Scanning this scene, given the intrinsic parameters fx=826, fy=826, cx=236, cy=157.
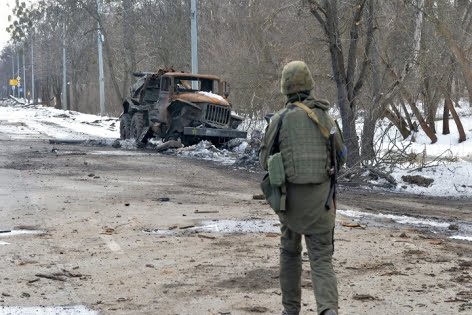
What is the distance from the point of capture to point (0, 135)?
31766mm

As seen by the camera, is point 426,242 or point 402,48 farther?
point 402,48

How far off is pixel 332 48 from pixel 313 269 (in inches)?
519

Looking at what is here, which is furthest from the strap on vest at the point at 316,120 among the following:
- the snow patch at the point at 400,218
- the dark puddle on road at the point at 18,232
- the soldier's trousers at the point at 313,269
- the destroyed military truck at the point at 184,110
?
the destroyed military truck at the point at 184,110

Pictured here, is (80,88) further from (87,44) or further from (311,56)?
(311,56)

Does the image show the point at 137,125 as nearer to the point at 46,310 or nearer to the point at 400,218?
the point at 400,218

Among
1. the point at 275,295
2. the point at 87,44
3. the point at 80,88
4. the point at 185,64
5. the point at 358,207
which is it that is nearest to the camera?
the point at 275,295

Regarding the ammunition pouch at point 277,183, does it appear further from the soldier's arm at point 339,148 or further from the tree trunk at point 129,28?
the tree trunk at point 129,28

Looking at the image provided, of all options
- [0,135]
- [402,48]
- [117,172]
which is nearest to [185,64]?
[0,135]

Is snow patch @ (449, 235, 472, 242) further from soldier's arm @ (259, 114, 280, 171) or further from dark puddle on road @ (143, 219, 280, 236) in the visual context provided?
soldier's arm @ (259, 114, 280, 171)

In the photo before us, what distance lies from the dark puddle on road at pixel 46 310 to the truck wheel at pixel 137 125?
2037 centimetres

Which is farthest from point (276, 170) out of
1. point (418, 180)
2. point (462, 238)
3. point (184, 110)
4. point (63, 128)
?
point (63, 128)

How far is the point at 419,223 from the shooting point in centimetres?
1107

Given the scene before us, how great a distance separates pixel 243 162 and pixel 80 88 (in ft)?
239

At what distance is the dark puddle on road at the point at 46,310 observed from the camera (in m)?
6.00
